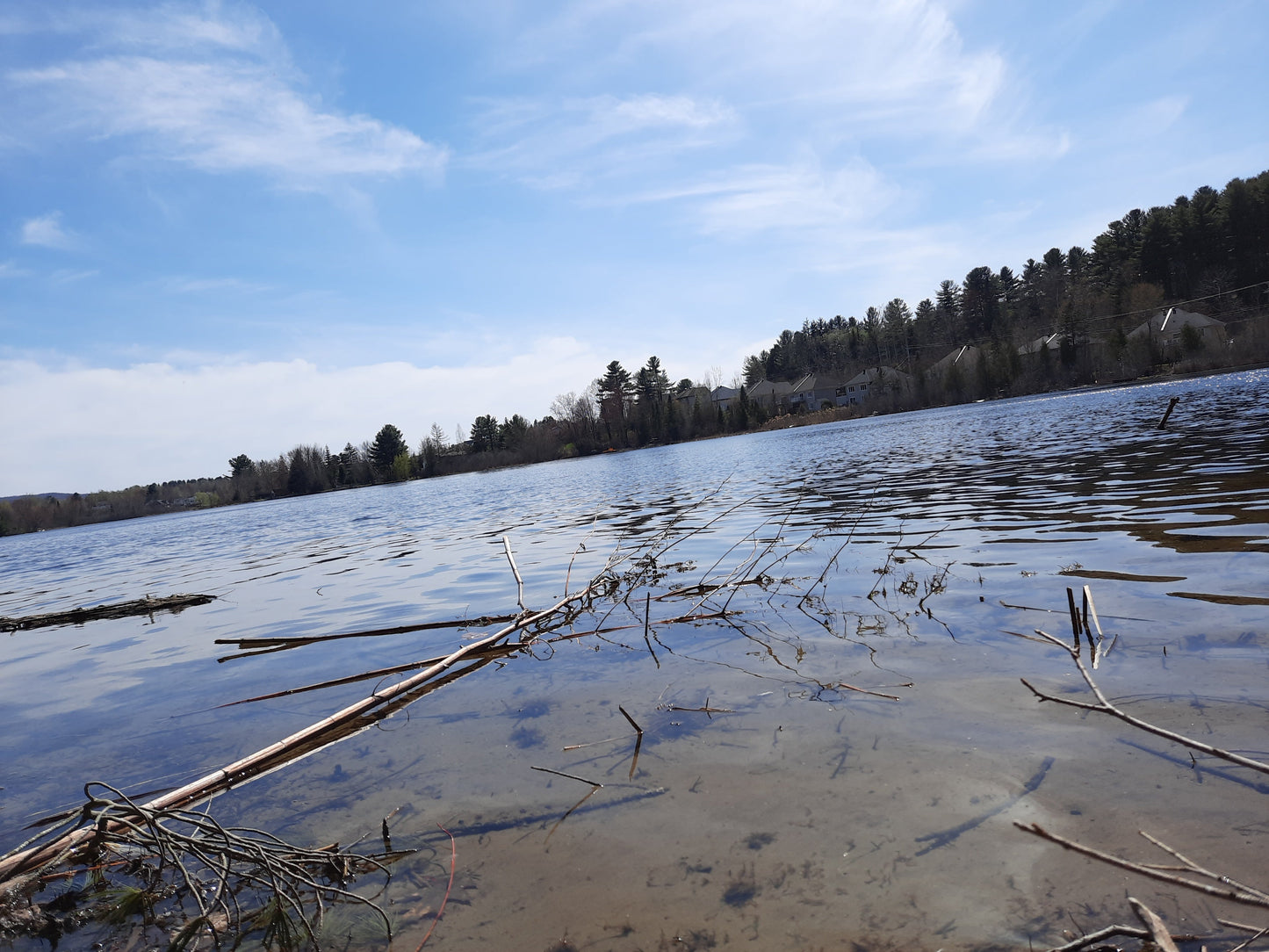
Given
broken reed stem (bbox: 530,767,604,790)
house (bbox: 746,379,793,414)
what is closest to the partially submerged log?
broken reed stem (bbox: 530,767,604,790)

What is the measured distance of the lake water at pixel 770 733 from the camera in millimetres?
2674

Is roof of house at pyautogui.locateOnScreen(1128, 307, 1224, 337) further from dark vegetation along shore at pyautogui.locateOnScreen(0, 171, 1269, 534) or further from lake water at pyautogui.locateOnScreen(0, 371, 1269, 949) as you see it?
lake water at pyautogui.locateOnScreen(0, 371, 1269, 949)

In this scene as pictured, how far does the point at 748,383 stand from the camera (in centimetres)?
15600

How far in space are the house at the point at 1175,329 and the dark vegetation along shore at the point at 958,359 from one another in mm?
278

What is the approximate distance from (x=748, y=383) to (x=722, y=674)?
154 m

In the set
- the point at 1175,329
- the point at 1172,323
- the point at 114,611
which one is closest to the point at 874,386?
the point at 1172,323

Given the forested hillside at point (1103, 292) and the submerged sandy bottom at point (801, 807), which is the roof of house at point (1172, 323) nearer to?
the forested hillside at point (1103, 292)

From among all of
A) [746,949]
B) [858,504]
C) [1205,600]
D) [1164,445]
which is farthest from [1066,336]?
[746,949]

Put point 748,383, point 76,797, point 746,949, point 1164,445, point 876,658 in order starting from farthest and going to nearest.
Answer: point 748,383, point 1164,445, point 876,658, point 76,797, point 746,949

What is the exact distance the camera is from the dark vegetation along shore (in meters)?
77.5

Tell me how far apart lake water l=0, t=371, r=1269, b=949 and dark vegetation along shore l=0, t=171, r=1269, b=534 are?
244ft

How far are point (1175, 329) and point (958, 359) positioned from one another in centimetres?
2496

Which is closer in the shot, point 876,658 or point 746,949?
point 746,949

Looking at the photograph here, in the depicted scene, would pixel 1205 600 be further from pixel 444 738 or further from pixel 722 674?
pixel 444 738
